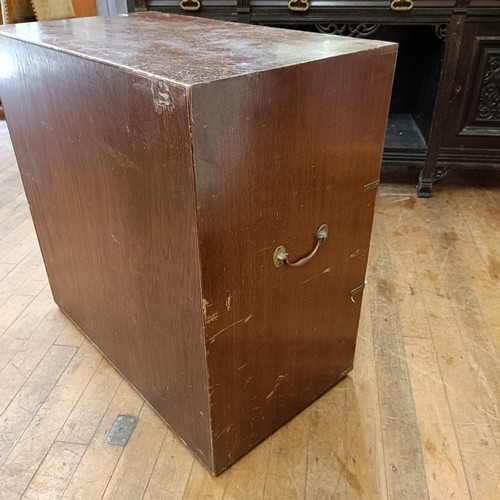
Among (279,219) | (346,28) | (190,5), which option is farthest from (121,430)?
(346,28)

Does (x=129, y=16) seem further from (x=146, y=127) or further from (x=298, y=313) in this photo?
(x=298, y=313)

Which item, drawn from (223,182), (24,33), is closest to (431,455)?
(223,182)

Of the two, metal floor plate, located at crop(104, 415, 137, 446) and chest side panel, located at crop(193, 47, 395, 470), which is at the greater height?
chest side panel, located at crop(193, 47, 395, 470)

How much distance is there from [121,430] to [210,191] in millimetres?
671

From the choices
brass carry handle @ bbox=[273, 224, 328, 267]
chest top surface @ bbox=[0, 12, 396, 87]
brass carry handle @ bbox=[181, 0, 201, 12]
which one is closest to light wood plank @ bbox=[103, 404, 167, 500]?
brass carry handle @ bbox=[273, 224, 328, 267]

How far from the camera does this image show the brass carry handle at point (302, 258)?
83 centimetres

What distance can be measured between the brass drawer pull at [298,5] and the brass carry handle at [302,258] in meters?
1.27

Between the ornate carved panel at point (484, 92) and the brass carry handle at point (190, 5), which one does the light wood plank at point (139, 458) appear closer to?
the brass carry handle at point (190, 5)

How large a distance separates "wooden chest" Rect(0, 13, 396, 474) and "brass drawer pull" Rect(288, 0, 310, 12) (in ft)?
2.79

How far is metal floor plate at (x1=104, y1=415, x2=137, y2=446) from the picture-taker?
1.06m

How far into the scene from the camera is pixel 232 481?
977 millimetres

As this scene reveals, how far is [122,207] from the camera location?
0.85 meters

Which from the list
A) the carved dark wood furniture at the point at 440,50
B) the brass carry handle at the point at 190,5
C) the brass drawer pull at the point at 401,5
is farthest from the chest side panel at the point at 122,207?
the brass drawer pull at the point at 401,5

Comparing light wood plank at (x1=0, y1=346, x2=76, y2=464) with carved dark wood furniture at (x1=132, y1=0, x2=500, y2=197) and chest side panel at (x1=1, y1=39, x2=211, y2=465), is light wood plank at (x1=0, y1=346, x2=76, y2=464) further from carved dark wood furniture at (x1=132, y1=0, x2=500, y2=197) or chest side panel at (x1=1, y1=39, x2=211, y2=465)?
carved dark wood furniture at (x1=132, y1=0, x2=500, y2=197)
